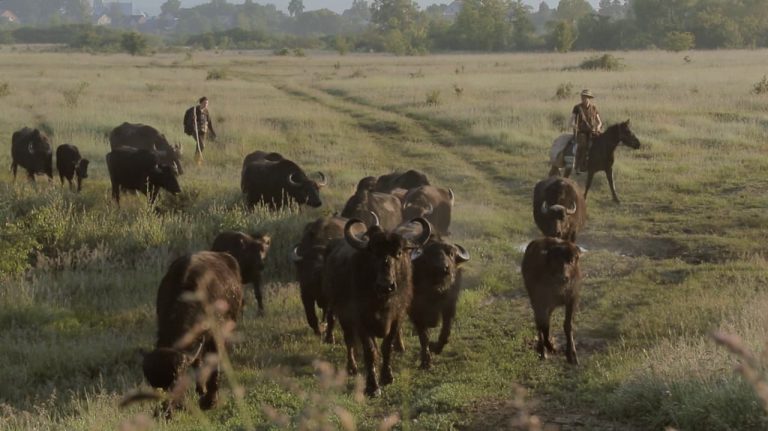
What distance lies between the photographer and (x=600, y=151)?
16594mm

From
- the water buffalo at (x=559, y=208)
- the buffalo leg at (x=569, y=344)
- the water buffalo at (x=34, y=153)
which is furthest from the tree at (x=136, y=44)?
the buffalo leg at (x=569, y=344)

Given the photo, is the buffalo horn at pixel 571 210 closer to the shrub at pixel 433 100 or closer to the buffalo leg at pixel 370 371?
the buffalo leg at pixel 370 371

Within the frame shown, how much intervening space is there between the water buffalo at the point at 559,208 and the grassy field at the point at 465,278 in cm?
73

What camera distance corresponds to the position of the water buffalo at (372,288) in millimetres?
6965

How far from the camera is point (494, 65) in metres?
60.3

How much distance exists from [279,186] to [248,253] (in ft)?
14.3

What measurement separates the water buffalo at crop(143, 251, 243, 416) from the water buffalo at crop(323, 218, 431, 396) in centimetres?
105

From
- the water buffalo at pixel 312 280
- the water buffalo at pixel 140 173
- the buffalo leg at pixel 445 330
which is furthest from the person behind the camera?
the water buffalo at pixel 140 173

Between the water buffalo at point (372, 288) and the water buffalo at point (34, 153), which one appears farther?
the water buffalo at point (34, 153)

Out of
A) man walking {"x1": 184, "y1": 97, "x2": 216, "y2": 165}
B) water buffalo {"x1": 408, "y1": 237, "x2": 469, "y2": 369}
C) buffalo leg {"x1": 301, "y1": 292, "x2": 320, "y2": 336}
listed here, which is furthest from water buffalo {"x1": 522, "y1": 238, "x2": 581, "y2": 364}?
man walking {"x1": 184, "y1": 97, "x2": 216, "y2": 165}

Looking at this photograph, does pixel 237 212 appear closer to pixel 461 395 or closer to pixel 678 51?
pixel 461 395

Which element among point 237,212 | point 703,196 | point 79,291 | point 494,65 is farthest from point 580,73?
point 79,291

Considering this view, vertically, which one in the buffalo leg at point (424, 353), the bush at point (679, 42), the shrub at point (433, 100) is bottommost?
Answer: the buffalo leg at point (424, 353)

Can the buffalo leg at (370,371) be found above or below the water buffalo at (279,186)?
below
